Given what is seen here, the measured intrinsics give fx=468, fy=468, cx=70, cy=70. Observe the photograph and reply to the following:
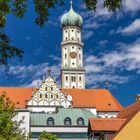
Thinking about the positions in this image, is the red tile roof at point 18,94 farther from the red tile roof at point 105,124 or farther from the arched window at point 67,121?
the red tile roof at point 105,124

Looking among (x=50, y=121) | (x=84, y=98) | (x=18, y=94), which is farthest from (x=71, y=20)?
(x=50, y=121)

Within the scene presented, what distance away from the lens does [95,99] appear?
96688mm

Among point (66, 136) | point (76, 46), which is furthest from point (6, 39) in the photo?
point (76, 46)

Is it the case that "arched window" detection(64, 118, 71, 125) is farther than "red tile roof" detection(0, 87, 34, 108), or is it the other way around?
"red tile roof" detection(0, 87, 34, 108)

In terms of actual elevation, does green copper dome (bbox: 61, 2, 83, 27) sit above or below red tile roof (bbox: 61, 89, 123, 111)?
above

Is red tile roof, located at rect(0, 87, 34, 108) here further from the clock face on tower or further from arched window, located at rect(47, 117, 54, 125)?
the clock face on tower

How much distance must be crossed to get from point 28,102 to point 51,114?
45.1 feet

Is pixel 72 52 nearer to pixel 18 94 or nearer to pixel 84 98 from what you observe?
pixel 84 98

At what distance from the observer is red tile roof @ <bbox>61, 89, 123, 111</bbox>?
9419cm

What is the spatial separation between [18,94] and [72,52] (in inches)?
1410

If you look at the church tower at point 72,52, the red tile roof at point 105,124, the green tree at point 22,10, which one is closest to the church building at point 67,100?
the church tower at point 72,52

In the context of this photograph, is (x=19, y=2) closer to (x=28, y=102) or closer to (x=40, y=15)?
(x=40, y=15)

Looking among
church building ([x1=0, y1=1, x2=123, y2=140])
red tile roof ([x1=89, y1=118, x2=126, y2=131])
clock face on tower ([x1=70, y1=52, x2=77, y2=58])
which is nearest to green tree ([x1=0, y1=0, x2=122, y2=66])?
red tile roof ([x1=89, y1=118, x2=126, y2=131])

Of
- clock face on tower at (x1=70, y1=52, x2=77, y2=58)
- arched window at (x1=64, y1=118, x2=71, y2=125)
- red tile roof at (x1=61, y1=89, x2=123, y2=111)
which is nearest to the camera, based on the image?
arched window at (x1=64, y1=118, x2=71, y2=125)
